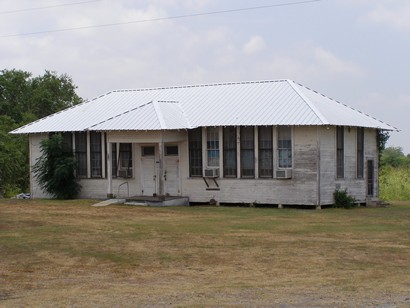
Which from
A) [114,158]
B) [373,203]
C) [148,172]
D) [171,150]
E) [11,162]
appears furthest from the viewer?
[11,162]

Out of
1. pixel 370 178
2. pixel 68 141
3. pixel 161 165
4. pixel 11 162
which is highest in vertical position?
pixel 68 141

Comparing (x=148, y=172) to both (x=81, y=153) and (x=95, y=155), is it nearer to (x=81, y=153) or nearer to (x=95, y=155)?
(x=95, y=155)

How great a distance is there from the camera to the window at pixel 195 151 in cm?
3119

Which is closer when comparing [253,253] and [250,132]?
[253,253]

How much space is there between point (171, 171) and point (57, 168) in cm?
516

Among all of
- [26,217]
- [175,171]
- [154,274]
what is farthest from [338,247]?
[175,171]

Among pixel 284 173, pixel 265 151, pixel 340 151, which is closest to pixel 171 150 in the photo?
pixel 265 151

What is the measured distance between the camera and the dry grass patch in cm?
1194

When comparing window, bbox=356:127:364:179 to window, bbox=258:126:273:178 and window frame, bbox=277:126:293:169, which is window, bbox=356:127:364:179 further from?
window, bbox=258:126:273:178

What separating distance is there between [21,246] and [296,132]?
14.0 m

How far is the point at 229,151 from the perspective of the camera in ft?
100

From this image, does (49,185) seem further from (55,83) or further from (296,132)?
(55,83)

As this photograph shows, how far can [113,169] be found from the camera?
1304 inches

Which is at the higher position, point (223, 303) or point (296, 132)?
point (296, 132)
